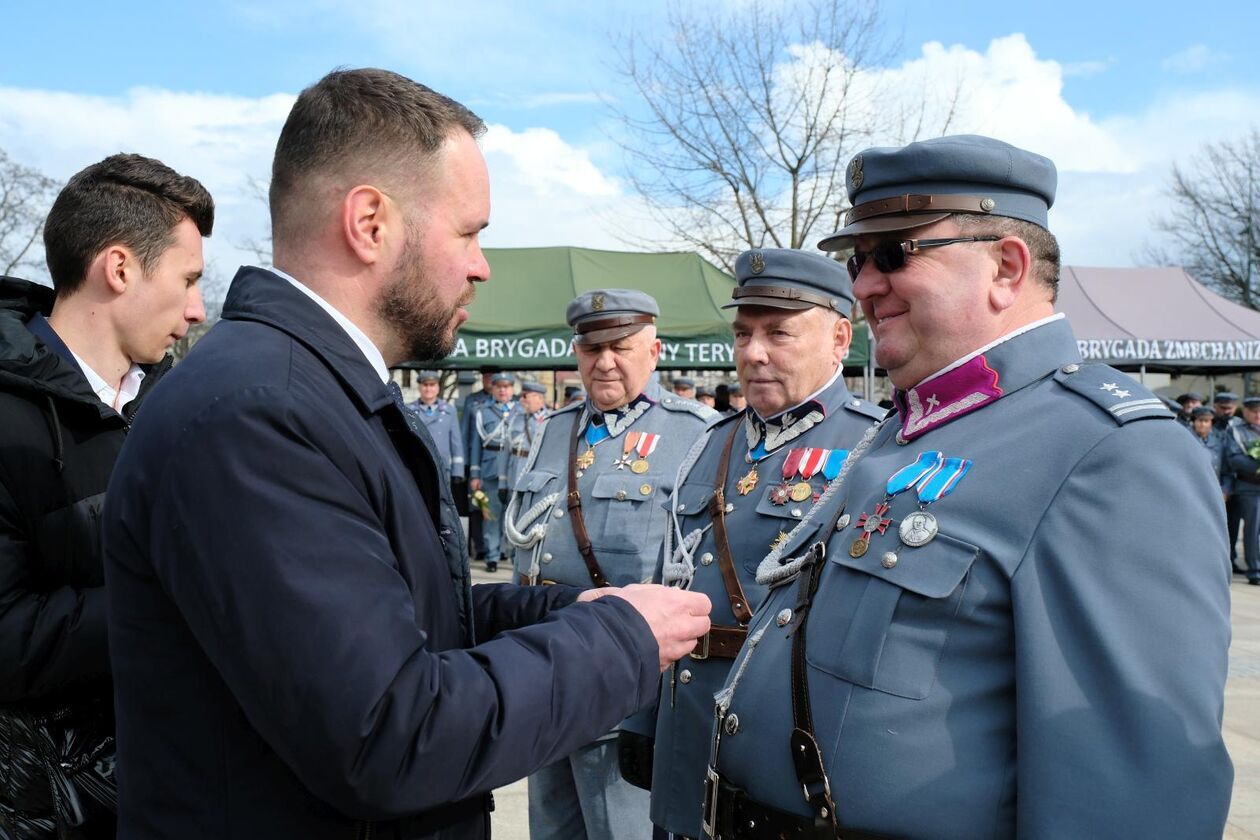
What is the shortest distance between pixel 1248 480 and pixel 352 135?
537 inches

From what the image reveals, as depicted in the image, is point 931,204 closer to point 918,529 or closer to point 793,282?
point 918,529

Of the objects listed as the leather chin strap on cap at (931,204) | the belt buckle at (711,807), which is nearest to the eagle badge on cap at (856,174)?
the leather chin strap on cap at (931,204)

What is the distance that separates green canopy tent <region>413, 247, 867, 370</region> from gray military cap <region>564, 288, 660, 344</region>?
23.4 ft

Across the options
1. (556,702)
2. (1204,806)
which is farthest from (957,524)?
(556,702)

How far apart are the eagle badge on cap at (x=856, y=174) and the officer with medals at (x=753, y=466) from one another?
3.76 feet

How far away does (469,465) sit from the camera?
13.6m

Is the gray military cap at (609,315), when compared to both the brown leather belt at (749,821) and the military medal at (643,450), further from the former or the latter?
the brown leather belt at (749,821)

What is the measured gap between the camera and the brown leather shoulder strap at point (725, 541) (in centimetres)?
300

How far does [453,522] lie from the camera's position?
Answer: 1.64 m

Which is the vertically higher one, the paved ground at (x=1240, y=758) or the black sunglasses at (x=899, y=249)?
the black sunglasses at (x=899, y=249)

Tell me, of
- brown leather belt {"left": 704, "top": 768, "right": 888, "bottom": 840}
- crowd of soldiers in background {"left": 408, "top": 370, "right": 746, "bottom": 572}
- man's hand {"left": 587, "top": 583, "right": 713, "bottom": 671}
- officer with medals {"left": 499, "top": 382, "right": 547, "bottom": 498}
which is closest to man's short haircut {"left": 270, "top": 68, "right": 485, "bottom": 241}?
man's hand {"left": 587, "top": 583, "right": 713, "bottom": 671}

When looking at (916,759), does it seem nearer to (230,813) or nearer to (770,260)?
(230,813)

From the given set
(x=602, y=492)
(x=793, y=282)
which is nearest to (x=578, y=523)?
(x=602, y=492)

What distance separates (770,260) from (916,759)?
2101 mm
